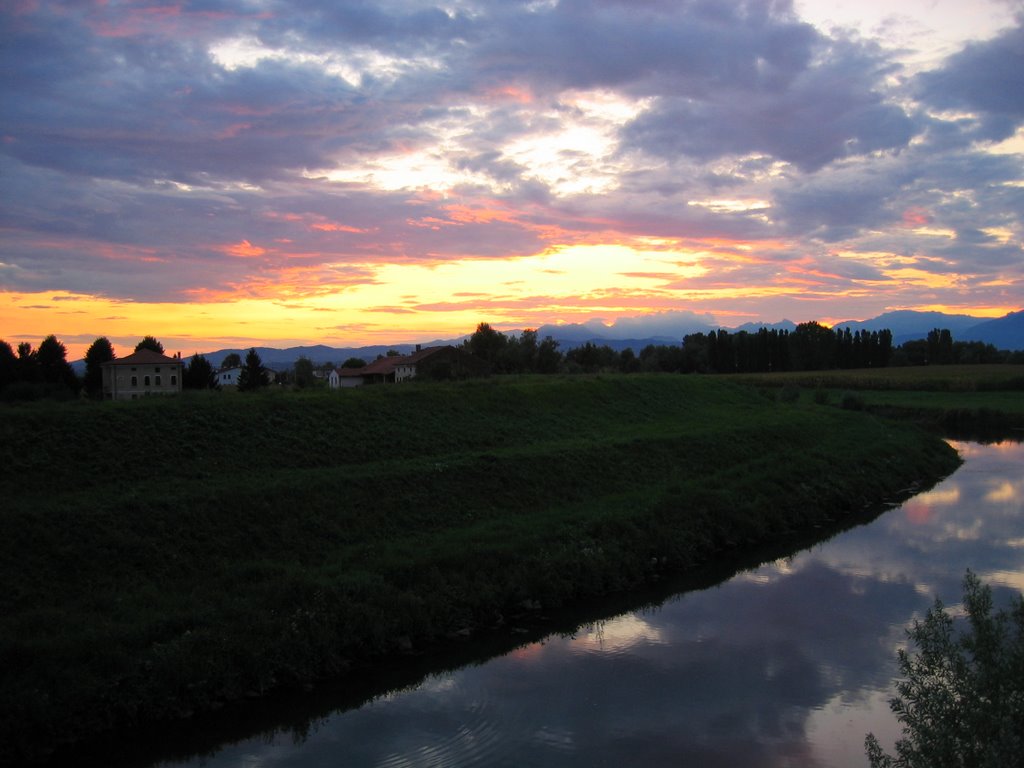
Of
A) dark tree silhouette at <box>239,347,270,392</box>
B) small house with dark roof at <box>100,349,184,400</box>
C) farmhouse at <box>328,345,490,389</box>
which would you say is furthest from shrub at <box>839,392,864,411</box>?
small house with dark roof at <box>100,349,184,400</box>

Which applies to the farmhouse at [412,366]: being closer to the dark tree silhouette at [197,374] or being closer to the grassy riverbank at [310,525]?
the dark tree silhouette at [197,374]

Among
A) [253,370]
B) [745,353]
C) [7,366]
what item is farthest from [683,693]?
[745,353]

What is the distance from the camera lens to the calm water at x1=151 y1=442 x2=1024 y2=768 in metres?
10.9

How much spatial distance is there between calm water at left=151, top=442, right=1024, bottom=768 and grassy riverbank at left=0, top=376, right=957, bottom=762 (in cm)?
136

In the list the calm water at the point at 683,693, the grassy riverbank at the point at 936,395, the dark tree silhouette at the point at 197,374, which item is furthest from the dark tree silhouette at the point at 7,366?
the grassy riverbank at the point at 936,395

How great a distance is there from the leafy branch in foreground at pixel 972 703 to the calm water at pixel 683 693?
4.47m

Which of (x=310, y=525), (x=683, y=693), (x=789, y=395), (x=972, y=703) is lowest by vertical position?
(x=683, y=693)

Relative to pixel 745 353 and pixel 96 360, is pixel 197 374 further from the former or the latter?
pixel 745 353

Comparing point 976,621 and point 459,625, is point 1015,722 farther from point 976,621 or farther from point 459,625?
point 459,625

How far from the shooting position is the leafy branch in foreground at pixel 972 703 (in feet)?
19.4

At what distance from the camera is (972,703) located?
20.5 ft

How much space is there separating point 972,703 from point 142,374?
4578 centimetres

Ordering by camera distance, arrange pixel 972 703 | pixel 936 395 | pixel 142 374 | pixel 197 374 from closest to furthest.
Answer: pixel 972 703 → pixel 142 374 → pixel 197 374 → pixel 936 395

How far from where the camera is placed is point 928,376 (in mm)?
83000
